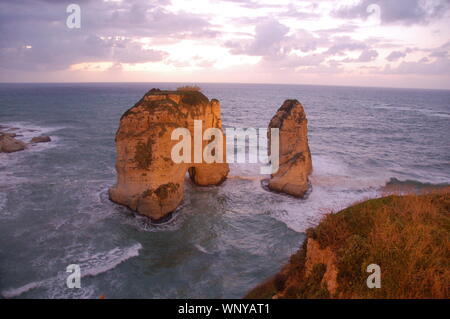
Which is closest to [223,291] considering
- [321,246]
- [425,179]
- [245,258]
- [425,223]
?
[245,258]

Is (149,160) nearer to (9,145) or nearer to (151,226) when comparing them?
(151,226)

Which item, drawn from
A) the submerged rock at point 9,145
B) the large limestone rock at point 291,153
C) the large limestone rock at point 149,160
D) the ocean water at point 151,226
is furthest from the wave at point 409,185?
the submerged rock at point 9,145

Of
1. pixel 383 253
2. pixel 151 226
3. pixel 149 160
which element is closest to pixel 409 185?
pixel 383 253

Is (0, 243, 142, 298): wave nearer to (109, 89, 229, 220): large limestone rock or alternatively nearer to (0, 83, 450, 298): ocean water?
(0, 83, 450, 298): ocean water

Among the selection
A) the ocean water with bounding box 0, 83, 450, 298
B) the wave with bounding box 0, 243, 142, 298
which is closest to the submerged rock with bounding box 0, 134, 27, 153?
the ocean water with bounding box 0, 83, 450, 298

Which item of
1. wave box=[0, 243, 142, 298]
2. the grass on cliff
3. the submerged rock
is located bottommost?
wave box=[0, 243, 142, 298]
